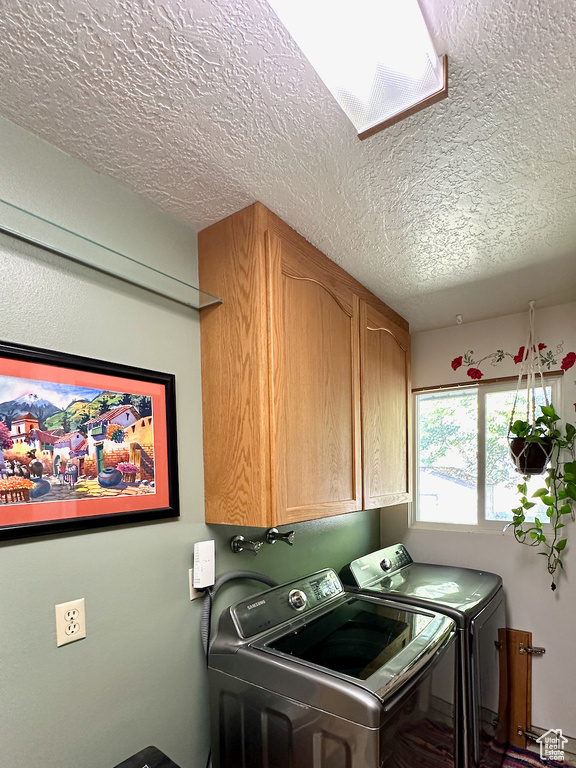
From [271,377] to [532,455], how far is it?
1415mm

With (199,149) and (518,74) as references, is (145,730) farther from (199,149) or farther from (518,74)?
(518,74)

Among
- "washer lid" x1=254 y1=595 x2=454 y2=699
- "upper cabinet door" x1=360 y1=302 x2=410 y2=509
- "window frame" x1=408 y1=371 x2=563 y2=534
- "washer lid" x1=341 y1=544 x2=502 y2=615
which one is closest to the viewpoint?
"washer lid" x1=254 y1=595 x2=454 y2=699

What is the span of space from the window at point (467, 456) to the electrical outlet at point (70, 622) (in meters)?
1.98

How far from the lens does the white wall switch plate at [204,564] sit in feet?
4.43

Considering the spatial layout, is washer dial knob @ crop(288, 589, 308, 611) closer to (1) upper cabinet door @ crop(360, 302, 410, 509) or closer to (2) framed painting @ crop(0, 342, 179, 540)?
(1) upper cabinet door @ crop(360, 302, 410, 509)

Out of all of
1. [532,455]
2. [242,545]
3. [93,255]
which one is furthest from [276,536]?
[532,455]

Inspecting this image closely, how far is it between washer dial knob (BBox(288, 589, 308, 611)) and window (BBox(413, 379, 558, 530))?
1.20 metres

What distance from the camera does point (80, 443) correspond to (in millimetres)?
1098

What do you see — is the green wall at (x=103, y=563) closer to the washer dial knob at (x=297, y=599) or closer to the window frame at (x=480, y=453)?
the washer dial knob at (x=297, y=599)

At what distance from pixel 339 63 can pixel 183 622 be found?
1498mm

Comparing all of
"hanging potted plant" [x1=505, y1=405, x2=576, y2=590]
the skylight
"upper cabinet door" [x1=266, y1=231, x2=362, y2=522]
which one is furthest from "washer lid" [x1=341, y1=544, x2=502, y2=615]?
the skylight

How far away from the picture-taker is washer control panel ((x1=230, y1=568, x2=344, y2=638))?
53.9 inches

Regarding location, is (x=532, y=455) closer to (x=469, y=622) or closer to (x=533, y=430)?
(x=533, y=430)

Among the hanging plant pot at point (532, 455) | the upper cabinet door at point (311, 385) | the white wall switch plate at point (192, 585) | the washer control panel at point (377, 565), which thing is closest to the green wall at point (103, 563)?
the white wall switch plate at point (192, 585)
